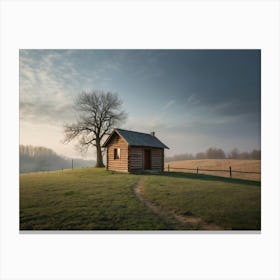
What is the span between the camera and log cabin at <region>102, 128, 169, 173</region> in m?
12.1

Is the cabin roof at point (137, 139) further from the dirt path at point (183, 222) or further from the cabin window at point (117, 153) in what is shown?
the dirt path at point (183, 222)

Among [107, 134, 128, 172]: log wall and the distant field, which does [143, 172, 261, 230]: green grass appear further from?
[107, 134, 128, 172]: log wall

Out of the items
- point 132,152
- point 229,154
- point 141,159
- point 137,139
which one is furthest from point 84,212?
point 137,139

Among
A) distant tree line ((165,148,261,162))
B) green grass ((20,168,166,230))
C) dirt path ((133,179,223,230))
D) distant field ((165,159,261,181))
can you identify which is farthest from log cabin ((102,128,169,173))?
dirt path ((133,179,223,230))

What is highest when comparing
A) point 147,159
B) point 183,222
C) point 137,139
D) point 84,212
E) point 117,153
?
point 137,139

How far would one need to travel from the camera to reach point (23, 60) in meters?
6.22

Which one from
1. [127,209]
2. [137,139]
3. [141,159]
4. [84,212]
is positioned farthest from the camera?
[137,139]

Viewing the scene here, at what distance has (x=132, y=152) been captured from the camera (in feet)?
40.1

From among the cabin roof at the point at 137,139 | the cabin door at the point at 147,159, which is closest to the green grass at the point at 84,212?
the cabin roof at the point at 137,139

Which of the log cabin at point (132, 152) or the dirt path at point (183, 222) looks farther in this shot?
the log cabin at point (132, 152)

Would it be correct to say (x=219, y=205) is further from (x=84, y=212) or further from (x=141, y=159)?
(x=141, y=159)

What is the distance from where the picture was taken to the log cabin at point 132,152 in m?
12.1
